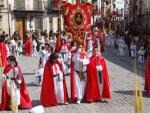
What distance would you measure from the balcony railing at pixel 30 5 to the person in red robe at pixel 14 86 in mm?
36286

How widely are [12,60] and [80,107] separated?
2.06 m

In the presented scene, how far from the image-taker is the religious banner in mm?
17297

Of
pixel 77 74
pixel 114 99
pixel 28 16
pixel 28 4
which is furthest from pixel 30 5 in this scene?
pixel 77 74

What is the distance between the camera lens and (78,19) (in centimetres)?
1755

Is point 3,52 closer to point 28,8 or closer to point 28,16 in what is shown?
point 28,16

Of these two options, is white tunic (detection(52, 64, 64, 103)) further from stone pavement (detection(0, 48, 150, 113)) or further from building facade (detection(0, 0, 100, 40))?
building facade (detection(0, 0, 100, 40))

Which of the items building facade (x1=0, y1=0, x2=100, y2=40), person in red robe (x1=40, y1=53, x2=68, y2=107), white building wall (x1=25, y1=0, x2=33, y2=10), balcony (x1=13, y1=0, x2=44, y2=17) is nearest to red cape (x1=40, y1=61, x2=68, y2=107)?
person in red robe (x1=40, y1=53, x2=68, y2=107)

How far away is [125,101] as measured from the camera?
550 inches

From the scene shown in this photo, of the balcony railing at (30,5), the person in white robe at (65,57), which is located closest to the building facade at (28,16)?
the balcony railing at (30,5)

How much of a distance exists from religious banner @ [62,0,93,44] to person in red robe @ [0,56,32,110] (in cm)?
463

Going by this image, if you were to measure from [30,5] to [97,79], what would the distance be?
37375mm

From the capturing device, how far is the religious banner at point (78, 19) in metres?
17.3

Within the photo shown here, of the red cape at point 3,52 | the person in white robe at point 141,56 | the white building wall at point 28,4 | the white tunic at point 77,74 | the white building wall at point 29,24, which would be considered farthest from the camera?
Result: the white building wall at point 28,4

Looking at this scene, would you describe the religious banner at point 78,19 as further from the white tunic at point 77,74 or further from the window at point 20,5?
the window at point 20,5
